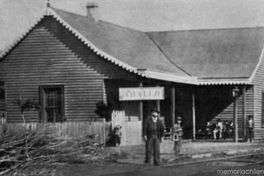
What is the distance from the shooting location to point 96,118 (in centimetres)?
2709

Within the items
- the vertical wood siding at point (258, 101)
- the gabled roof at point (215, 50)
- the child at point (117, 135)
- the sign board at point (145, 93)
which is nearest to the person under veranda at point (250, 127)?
the vertical wood siding at point (258, 101)

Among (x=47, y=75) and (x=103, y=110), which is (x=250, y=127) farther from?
(x=47, y=75)

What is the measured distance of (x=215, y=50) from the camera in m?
35.1

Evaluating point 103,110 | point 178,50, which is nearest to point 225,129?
point 178,50

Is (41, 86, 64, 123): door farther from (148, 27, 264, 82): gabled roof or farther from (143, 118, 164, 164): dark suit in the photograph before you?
(143, 118, 164, 164): dark suit

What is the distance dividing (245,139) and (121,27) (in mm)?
8976

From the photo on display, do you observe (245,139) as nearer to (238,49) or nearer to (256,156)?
(238,49)

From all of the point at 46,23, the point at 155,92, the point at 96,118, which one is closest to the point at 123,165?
the point at 155,92

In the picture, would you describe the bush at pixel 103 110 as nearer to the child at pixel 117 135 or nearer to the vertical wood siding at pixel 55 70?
the vertical wood siding at pixel 55 70

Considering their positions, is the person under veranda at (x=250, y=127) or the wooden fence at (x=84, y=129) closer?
the wooden fence at (x=84, y=129)

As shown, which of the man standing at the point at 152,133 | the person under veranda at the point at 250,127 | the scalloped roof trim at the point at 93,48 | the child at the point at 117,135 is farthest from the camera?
the person under veranda at the point at 250,127

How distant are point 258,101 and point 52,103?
37.7 feet

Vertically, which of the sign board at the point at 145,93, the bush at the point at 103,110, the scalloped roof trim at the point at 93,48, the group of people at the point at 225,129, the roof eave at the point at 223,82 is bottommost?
the group of people at the point at 225,129

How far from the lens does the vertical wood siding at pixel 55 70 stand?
27062mm
